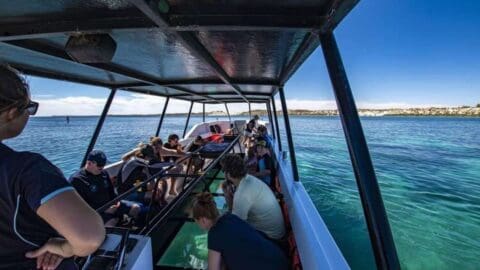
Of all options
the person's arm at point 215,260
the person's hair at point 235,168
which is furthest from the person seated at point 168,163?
the person's arm at point 215,260

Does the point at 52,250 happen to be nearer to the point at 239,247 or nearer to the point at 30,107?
the point at 30,107

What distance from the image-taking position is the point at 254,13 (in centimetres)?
163

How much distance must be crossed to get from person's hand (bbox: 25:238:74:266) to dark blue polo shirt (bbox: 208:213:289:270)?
1.09 metres

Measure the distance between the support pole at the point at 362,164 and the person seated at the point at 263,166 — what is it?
317 cm

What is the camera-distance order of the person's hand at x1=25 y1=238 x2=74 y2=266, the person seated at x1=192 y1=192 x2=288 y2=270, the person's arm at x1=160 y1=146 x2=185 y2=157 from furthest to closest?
1. the person's arm at x1=160 y1=146 x2=185 y2=157
2. the person seated at x1=192 y1=192 x2=288 y2=270
3. the person's hand at x1=25 y1=238 x2=74 y2=266

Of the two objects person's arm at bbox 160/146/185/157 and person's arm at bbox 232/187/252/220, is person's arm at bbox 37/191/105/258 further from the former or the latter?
person's arm at bbox 160/146/185/157

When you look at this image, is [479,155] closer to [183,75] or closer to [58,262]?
[183,75]

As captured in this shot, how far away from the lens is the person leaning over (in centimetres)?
70

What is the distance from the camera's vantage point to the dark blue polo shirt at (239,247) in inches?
68.9

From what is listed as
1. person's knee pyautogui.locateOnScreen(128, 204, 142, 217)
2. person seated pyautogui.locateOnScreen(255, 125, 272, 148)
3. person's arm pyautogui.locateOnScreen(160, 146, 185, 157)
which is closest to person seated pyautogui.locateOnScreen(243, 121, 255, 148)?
person seated pyautogui.locateOnScreen(255, 125, 272, 148)

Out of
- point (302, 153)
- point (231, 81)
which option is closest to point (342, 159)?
point (302, 153)

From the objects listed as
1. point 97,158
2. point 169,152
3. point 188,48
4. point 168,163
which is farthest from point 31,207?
point 169,152

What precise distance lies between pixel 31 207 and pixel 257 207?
2056mm

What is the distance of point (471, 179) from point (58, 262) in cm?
1295
